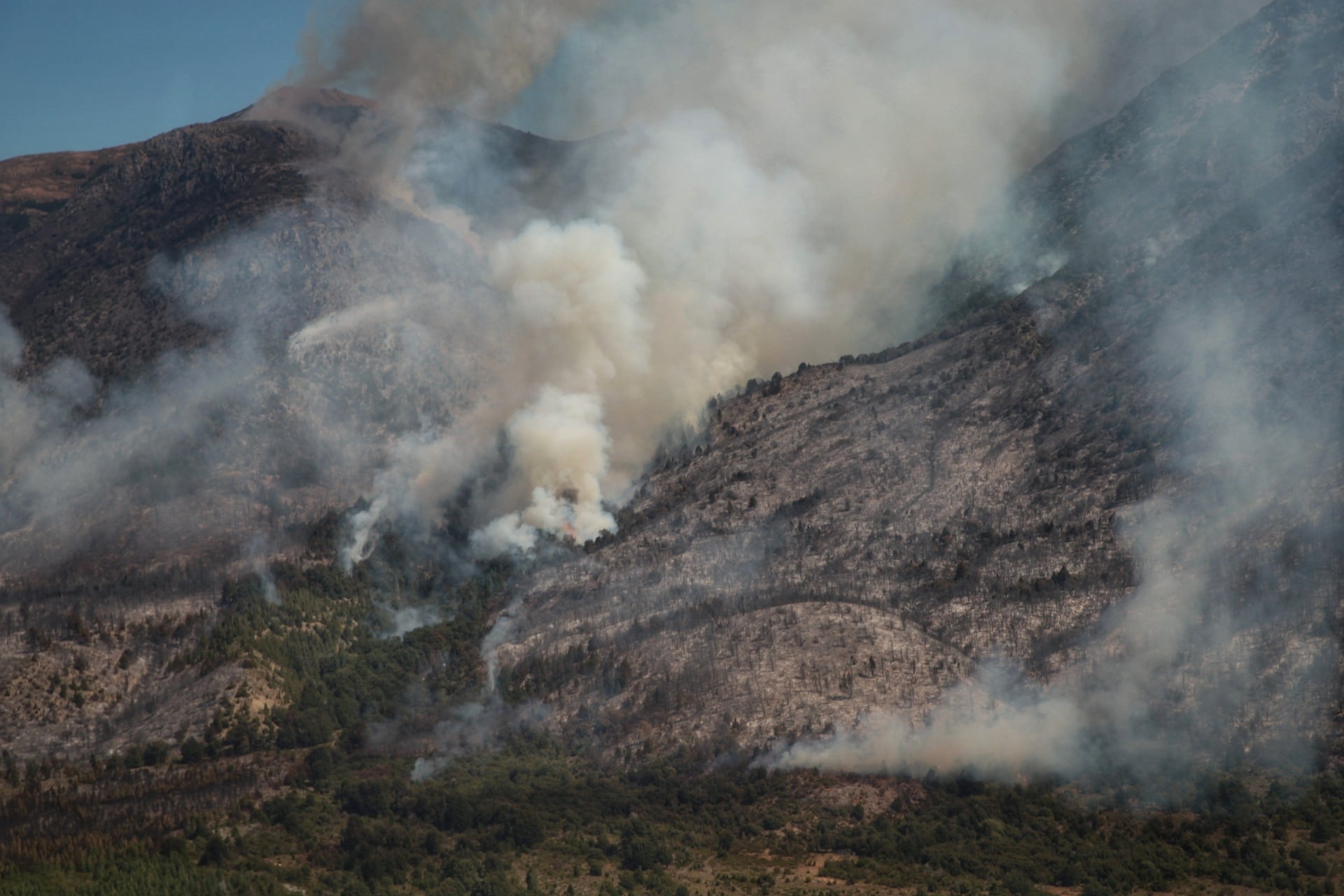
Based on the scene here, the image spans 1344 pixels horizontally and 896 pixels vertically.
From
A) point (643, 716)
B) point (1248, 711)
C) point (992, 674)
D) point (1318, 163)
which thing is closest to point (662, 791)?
point (643, 716)

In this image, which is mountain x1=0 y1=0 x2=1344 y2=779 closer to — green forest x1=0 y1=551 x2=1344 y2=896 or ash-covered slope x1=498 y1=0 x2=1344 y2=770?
ash-covered slope x1=498 y1=0 x2=1344 y2=770

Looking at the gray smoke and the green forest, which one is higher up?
the gray smoke

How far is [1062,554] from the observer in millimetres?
163625

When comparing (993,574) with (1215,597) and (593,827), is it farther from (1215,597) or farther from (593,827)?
(593,827)

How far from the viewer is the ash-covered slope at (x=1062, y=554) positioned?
471ft

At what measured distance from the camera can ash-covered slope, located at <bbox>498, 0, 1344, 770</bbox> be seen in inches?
5655

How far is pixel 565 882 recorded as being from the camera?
12938 centimetres

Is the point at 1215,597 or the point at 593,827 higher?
the point at 1215,597

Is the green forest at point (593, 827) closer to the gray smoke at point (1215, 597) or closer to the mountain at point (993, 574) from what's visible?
the gray smoke at point (1215, 597)

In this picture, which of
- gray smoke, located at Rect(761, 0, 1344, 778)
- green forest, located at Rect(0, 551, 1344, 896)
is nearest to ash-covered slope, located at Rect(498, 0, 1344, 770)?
gray smoke, located at Rect(761, 0, 1344, 778)

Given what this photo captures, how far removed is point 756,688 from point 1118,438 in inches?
2216

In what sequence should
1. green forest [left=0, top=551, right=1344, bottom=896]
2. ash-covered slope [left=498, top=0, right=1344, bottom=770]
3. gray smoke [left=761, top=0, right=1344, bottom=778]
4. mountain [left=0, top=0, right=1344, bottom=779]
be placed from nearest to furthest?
green forest [left=0, top=551, right=1344, bottom=896], gray smoke [left=761, top=0, right=1344, bottom=778], ash-covered slope [left=498, top=0, right=1344, bottom=770], mountain [left=0, top=0, right=1344, bottom=779]

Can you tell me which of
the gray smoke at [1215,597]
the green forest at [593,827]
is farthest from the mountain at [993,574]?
the green forest at [593,827]

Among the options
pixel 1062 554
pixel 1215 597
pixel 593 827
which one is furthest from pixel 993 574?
pixel 593 827
